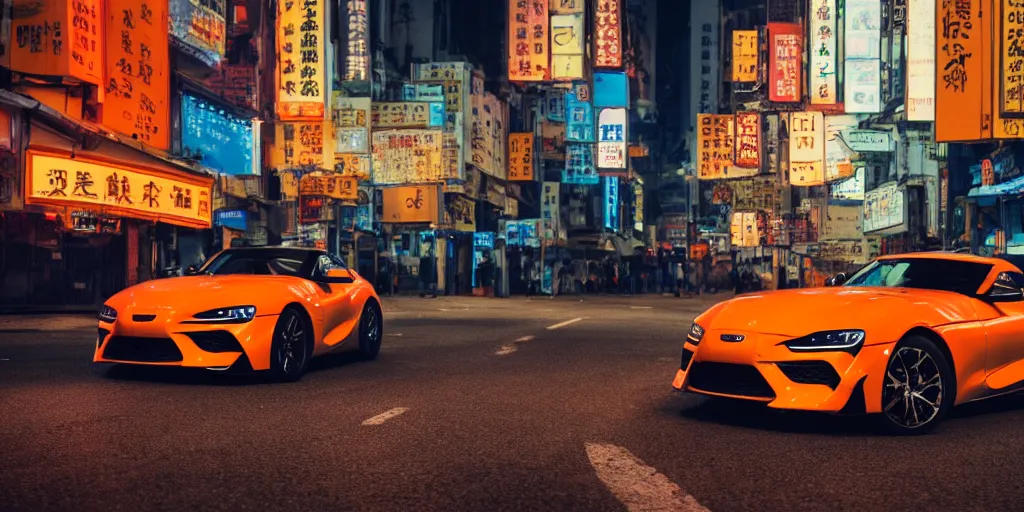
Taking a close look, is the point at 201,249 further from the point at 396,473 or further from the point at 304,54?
the point at 396,473

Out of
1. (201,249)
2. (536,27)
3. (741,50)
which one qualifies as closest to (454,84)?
(536,27)

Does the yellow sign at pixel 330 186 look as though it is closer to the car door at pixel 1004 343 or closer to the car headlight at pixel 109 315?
the car headlight at pixel 109 315

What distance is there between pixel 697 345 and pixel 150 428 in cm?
373

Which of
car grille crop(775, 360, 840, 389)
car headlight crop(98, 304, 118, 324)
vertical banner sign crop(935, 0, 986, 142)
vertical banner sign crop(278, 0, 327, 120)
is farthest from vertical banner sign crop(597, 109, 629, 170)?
car grille crop(775, 360, 840, 389)

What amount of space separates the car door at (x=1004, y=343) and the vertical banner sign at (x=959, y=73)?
19757 millimetres

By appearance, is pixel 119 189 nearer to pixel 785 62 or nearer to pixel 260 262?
pixel 260 262

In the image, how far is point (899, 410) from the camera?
6.34m

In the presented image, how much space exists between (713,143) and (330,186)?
17.2 metres

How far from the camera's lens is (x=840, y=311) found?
6.45 metres

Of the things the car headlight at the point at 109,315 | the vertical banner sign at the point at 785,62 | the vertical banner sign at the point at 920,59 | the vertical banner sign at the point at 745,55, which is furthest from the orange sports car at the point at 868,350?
the vertical banner sign at the point at 745,55

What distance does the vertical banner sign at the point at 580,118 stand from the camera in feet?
183

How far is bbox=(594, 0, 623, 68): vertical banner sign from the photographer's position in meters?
36.0

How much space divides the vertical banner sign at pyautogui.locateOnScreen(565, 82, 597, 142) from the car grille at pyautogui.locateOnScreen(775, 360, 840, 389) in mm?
49758

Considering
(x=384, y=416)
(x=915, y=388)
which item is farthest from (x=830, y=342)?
(x=384, y=416)
